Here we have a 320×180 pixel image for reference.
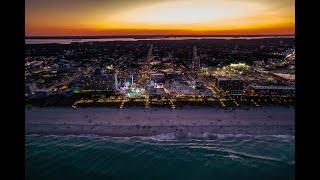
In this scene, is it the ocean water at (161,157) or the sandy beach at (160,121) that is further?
the sandy beach at (160,121)

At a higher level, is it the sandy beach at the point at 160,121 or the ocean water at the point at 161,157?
the sandy beach at the point at 160,121

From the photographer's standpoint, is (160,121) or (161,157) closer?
(161,157)

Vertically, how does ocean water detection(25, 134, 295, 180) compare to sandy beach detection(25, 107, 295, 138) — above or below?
below

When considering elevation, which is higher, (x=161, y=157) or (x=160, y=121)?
(x=160, y=121)

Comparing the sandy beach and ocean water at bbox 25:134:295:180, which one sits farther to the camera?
the sandy beach
